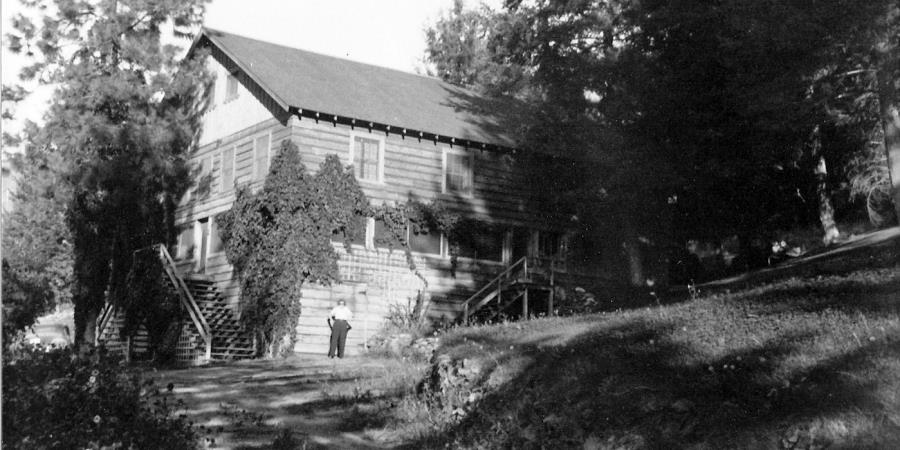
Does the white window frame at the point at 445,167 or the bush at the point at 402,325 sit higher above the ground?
the white window frame at the point at 445,167

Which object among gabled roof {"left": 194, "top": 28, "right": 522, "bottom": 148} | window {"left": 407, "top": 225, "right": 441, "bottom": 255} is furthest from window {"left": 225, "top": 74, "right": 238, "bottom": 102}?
window {"left": 407, "top": 225, "right": 441, "bottom": 255}

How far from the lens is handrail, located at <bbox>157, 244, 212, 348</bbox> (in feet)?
96.4

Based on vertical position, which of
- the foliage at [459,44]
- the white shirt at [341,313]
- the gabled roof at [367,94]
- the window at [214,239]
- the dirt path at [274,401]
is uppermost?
the foliage at [459,44]

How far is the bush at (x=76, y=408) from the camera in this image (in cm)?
916

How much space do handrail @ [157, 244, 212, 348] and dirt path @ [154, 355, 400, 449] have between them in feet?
14.2

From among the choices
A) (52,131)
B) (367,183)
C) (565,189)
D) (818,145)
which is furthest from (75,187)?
(818,145)

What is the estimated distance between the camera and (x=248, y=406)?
1644 centimetres

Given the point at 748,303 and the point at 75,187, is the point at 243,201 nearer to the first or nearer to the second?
the point at 75,187

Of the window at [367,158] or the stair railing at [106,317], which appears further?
the stair railing at [106,317]

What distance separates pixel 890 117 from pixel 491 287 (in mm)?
17374

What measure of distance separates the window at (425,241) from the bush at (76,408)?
72.0 ft

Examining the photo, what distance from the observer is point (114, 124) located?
35.6m

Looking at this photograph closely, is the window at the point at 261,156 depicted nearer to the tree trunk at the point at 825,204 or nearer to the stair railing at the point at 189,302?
the stair railing at the point at 189,302

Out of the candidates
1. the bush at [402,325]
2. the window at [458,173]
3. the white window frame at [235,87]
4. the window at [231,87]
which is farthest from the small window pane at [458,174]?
the window at [231,87]
